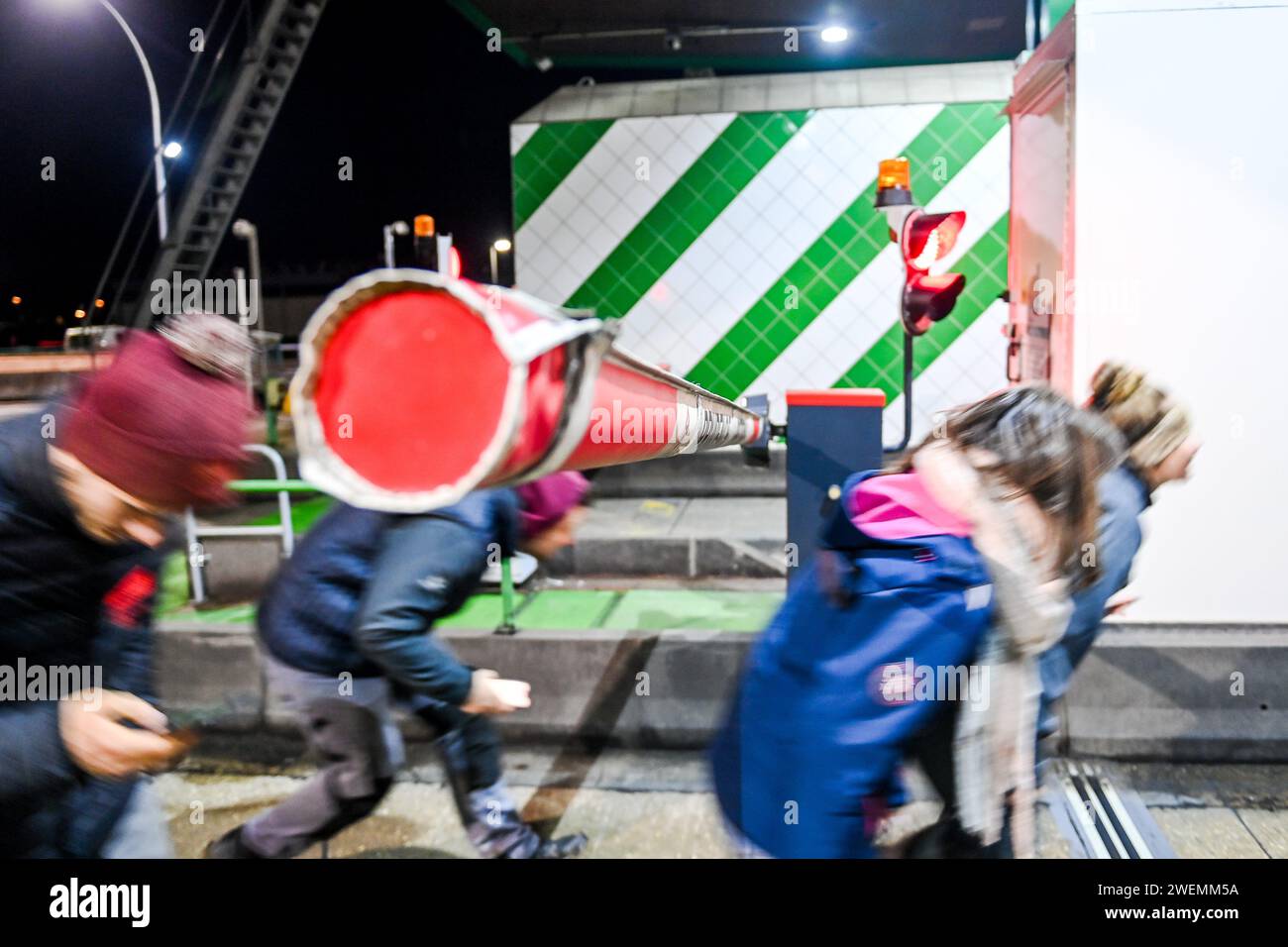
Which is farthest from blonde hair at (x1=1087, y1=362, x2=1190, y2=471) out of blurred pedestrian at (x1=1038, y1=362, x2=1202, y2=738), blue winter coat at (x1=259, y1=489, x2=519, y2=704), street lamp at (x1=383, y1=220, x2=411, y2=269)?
street lamp at (x1=383, y1=220, x2=411, y2=269)

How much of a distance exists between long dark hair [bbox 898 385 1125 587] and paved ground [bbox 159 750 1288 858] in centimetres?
158

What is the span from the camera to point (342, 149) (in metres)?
29.4

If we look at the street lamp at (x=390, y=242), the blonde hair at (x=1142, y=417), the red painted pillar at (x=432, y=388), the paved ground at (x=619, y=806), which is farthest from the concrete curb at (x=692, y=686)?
the red painted pillar at (x=432, y=388)

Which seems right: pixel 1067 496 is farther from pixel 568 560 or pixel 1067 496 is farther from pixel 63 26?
pixel 63 26

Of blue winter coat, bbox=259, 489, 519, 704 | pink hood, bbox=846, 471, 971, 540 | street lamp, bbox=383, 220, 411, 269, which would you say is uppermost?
street lamp, bbox=383, 220, 411, 269

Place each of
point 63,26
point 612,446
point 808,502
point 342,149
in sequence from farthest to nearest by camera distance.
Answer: point 342,149
point 63,26
point 808,502
point 612,446

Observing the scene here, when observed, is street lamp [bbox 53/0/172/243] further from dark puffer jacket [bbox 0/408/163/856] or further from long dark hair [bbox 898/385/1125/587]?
long dark hair [bbox 898/385/1125/587]

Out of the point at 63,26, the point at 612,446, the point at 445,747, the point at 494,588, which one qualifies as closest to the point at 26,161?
the point at 63,26

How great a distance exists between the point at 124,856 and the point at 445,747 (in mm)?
958

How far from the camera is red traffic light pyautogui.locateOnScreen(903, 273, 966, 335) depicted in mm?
2969

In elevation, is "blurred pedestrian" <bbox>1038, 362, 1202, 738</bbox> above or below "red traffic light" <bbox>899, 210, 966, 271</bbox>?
below

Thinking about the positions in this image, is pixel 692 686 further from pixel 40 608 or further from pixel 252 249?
pixel 252 249

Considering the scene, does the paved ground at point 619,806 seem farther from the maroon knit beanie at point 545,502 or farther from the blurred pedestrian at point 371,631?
the maroon knit beanie at point 545,502

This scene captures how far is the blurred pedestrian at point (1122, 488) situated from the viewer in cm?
213
